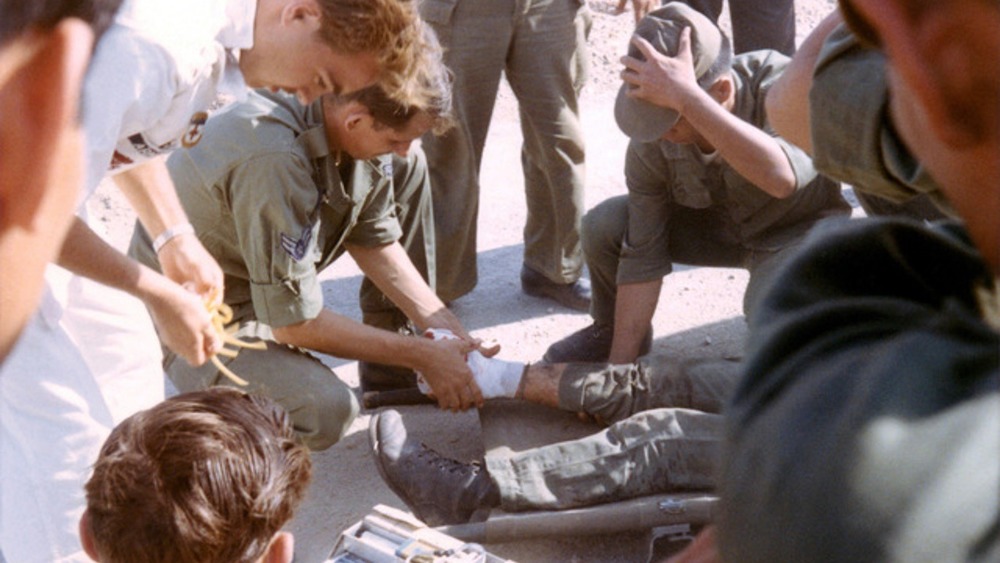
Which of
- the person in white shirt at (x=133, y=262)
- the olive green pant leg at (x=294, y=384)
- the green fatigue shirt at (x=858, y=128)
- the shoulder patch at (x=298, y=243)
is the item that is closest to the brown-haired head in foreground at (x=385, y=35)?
the person in white shirt at (x=133, y=262)

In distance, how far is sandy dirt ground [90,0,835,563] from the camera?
3.25 meters

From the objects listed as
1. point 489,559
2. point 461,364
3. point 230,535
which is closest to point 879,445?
point 230,535

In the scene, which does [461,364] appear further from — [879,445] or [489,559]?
[879,445]

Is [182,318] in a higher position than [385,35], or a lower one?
lower

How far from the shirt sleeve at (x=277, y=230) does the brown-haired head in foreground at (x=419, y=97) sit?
8.7 inches

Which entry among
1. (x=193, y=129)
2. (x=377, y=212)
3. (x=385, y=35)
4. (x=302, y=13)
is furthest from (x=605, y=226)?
(x=193, y=129)

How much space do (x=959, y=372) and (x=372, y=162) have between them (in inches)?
114

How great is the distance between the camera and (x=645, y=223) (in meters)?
3.71

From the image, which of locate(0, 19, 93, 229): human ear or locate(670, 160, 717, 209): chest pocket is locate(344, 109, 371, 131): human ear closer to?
locate(670, 160, 717, 209): chest pocket

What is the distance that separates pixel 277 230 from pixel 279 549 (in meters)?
1.25

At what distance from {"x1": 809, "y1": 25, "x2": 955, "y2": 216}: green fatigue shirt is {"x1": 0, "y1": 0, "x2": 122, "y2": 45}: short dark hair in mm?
653

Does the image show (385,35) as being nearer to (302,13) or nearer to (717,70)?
(302,13)

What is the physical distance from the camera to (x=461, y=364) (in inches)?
134

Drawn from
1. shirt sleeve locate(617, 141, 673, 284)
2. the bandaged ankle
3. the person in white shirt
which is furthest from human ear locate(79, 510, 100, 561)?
shirt sleeve locate(617, 141, 673, 284)
